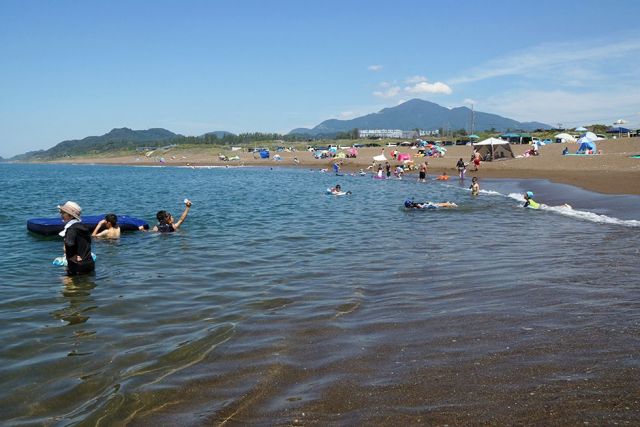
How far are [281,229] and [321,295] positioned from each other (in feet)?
29.7

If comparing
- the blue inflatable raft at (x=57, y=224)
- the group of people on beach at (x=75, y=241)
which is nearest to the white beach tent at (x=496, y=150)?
the blue inflatable raft at (x=57, y=224)

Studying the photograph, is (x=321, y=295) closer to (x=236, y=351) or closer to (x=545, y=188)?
(x=236, y=351)

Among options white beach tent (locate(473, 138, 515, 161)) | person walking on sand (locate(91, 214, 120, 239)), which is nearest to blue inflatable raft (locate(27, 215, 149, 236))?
person walking on sand (locate(91, 214, 120, 239))

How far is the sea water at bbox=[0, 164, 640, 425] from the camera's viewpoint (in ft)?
14.6

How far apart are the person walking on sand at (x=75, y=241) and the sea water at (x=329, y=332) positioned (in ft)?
1.03

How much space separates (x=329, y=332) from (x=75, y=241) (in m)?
5.85

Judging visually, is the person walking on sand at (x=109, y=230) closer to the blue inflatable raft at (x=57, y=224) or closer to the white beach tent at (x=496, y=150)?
the blue inflatable raft at (x=57, y=224)

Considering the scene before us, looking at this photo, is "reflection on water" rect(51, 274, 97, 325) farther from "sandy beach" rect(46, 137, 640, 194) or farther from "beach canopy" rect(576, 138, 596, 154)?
"beach canopy" rect(576, 138, 596, 154)

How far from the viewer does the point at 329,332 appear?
6516 mm

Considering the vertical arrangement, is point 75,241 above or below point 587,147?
below

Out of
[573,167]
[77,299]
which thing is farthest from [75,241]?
[573,167]

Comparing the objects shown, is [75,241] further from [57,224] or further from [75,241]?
[57,224]

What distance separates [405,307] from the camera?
746 cm

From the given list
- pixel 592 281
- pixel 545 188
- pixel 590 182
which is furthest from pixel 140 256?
pixel 590 182
